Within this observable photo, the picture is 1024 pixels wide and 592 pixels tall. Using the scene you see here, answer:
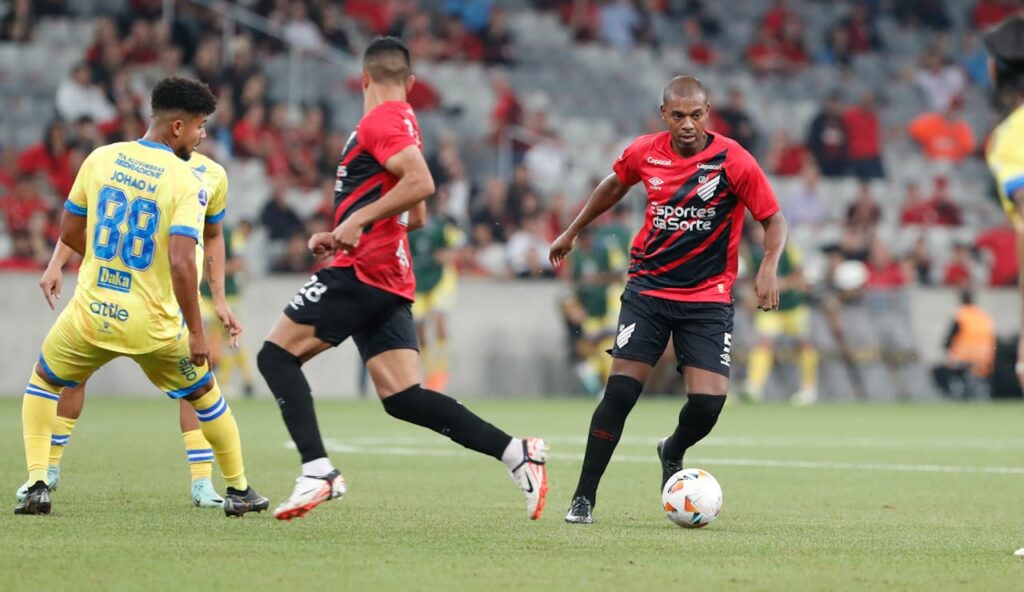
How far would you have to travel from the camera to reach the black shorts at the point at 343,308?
24.4 feet

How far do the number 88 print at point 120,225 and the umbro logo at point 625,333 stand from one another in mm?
2362

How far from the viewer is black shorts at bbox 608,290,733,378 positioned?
8.07 m

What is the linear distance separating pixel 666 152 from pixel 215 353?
13.9 meters

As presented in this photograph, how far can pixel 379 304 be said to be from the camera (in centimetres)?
751

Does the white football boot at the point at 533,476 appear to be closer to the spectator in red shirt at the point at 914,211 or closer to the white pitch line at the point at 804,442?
the white pitch line at the point at 804,442

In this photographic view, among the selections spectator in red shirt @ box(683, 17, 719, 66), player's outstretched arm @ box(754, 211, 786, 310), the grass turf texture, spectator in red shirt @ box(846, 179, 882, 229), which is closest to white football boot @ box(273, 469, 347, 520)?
the grass turf texture

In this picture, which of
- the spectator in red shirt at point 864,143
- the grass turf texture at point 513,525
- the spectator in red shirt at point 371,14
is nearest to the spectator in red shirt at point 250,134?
the spectator in red shirt at point 371,14

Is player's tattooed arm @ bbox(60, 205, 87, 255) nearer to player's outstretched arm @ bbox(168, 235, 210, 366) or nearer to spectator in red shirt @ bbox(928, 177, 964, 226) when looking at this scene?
player's outstretched arm @ bbox(168, 235, 210, 366)

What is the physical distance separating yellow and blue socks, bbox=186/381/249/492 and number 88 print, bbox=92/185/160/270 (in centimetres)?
78

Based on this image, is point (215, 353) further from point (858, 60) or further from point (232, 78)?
point (858, 60)

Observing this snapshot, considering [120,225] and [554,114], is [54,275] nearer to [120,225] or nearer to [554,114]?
[120,225]

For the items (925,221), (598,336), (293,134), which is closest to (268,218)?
(293,134)

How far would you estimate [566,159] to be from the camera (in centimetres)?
2523

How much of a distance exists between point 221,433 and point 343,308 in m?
1.05
